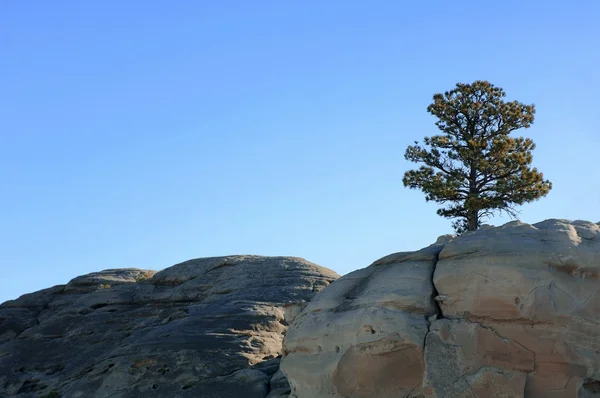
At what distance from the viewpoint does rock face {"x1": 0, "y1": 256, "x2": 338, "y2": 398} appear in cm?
2236

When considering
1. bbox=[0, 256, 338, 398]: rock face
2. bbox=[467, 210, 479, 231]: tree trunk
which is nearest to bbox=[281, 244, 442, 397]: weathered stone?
bbox=[0, 256, 338, 398]: rock face

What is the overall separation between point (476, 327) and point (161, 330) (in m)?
11.9

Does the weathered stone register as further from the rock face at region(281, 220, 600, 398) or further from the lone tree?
the lone tree

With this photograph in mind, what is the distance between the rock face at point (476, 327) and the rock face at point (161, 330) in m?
2.96

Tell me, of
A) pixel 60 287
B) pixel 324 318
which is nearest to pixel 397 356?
pixel 324 318

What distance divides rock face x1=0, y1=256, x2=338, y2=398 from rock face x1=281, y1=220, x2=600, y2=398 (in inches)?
116

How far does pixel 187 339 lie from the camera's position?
23.8m

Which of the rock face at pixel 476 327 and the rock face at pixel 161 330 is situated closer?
the rock face at pixel 476 327

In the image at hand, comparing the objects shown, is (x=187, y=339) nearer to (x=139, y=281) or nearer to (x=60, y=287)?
(x=139, y=281)

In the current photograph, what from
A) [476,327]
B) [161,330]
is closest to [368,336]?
[476,327]

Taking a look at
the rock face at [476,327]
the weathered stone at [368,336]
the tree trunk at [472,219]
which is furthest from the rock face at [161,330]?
the tree trunk at [472,219]

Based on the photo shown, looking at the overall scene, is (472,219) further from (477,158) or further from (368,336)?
(368,336)

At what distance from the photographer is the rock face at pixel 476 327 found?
623 inches

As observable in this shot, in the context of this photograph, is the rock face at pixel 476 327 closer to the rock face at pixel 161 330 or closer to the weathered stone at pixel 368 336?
the weathered stone at pixel 368 336
